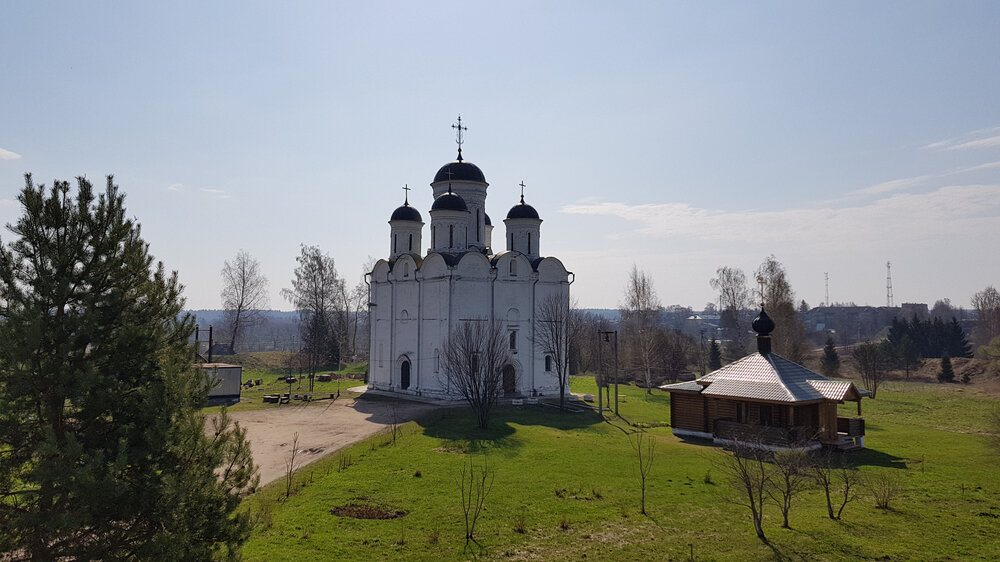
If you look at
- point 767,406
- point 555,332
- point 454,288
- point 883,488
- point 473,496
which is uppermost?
point 454,288

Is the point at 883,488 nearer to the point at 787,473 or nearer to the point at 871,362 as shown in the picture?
the point at 787,473

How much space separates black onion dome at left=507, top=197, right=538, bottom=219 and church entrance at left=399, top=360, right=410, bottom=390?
9590 millimetres

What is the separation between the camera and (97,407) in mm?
6457

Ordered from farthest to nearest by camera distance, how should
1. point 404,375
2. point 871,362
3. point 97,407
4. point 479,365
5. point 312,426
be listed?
point 871,362
point 404,375
point 479,365
point 312,426
point 97,407

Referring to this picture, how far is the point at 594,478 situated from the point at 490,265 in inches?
649

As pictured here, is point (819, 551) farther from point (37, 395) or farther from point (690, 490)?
point (37, 395)

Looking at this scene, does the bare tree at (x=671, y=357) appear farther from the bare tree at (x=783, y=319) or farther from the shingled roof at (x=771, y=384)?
the shingled roof at (x=771, y=384)

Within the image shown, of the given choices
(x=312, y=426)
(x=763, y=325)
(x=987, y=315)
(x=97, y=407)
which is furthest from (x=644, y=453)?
(x=987, y=315)

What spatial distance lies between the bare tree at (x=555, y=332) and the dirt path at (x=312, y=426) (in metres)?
6.47

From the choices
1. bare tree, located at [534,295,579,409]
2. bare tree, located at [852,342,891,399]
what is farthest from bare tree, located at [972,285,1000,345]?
bare tree, located at [534,295,579,409]

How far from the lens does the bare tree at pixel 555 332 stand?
28.9 meters

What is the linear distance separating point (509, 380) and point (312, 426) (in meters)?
10.6

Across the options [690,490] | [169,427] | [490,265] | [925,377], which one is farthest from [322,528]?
[925,377]

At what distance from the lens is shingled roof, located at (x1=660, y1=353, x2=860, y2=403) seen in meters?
18.8
